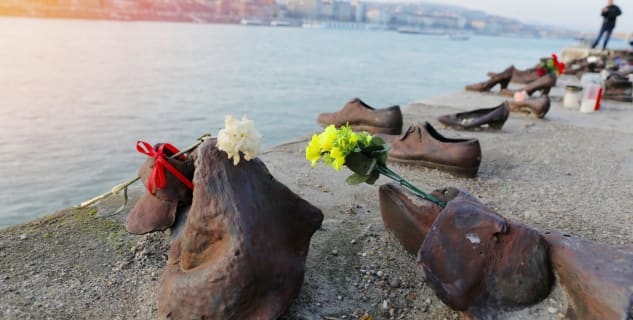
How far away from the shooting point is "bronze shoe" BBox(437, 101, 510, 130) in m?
5.19

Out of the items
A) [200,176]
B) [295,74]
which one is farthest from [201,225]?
[295,74]

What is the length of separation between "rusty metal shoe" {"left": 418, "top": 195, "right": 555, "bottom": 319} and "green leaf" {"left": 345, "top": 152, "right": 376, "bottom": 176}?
19.5 inches

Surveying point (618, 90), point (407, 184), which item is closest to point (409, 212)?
point (407, 184)

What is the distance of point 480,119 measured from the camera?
5.19 metres

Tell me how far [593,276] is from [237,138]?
1.33m

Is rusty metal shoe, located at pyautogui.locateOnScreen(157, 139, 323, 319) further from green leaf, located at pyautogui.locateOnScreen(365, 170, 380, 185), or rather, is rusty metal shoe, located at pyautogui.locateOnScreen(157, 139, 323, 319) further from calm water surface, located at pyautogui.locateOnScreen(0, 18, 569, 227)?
calm water surface, located at pyautogui.locateOnScreen(0, 18, 569, 227)

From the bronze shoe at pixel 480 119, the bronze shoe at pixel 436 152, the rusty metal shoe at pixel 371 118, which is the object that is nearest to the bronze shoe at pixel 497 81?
the bronze shoe at pixel 480 119

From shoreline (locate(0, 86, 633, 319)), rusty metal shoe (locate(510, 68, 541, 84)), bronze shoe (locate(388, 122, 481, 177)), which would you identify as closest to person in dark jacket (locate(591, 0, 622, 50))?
rusty metal shoe (locate(510, 68, 541, 84))

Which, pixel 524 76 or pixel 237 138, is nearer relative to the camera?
pixel 237 138

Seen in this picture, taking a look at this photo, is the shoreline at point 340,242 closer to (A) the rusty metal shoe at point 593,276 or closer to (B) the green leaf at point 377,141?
(A) the rusty metal shoe at point 593,276

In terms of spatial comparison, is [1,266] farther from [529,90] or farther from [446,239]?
[529,90]

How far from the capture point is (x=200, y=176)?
69.6 inches

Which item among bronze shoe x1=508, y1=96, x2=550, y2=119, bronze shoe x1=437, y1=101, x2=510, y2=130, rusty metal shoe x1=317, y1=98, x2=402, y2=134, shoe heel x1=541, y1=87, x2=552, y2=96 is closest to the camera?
rusty metal shoe x1=317, y1=98, x2=402, y2=134

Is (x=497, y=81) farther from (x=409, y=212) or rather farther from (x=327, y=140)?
(x=327, y=140)
